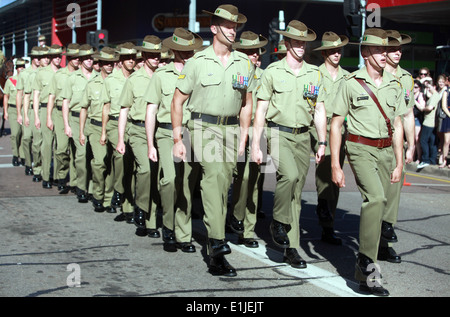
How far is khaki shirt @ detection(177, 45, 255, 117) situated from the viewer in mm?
6469

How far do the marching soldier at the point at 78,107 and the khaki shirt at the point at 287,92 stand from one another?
3984 millimetres

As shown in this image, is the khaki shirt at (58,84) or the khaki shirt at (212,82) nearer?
the khaki shirt at (212,82)

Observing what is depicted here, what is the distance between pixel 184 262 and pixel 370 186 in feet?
6.23

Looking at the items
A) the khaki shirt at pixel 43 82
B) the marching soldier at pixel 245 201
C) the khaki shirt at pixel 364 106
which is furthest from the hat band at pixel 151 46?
the khaki shirt at pixel 43 82

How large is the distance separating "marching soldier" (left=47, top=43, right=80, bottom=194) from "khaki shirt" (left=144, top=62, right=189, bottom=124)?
3.89 metres

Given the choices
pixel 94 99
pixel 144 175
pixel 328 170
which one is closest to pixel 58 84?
pixel 94 99

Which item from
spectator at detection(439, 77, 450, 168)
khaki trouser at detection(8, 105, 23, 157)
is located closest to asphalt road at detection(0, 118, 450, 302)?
khaki trouser at detection(8, 105, 23, 157)

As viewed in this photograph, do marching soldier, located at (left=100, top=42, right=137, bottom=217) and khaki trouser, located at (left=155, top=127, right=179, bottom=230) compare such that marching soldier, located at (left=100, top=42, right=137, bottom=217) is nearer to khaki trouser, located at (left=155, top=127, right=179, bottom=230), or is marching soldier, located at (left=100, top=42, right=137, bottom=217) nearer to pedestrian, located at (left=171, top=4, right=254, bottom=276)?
khaki trouser, located at (left=155, top=127, right=179, bottom=230)

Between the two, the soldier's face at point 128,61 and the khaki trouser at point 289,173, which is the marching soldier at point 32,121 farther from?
the khaki trouser at point 289,173

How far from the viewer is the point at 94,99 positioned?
32.6ft

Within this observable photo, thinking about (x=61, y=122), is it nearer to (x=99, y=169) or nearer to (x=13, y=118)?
(x=99, y=169)

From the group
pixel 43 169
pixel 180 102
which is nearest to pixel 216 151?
pixel 180 102

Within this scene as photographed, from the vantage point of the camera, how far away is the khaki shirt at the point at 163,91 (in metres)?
7.48

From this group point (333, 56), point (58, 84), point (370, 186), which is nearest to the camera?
point (370, 186)
